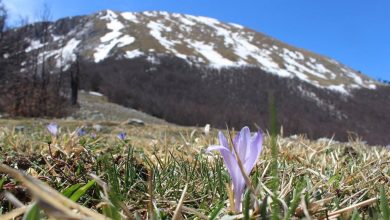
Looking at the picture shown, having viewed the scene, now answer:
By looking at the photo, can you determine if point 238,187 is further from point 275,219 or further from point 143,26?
point 143,26

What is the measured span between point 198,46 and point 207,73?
70.2 feet

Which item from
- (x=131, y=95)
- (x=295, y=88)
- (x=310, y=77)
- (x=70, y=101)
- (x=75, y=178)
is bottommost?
(x=75, y=178)

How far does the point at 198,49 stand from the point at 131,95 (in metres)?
44.3

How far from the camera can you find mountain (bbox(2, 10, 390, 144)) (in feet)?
121

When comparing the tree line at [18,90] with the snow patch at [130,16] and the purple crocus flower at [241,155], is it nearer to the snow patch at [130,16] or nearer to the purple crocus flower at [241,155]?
the purple crocus flower at [241,155]

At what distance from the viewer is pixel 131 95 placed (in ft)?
119

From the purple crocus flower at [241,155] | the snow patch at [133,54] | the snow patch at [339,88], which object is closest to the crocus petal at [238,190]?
the purple crocus flower at [241,155]

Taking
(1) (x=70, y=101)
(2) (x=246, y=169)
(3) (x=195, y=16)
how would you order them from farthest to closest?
(3) (x=195, y=16), (1) (x=70, y=101), (2) (x=246, y=169)

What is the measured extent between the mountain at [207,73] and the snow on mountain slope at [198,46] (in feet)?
0.67

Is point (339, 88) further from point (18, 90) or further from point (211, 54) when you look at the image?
point (18, 90)

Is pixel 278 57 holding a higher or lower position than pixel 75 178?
higher

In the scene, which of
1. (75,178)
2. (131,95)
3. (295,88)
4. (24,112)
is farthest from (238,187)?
(295,88)

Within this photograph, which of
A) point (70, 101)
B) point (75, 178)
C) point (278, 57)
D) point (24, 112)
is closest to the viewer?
point (75, 178)

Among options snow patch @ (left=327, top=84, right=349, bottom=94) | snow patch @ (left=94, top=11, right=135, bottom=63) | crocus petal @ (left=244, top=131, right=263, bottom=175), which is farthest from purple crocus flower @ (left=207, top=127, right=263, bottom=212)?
snow patch @ (left=327, top=84, right=349, bottom=94)
